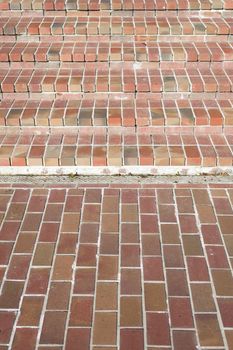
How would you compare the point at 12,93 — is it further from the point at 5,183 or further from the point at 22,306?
the point at 22,306

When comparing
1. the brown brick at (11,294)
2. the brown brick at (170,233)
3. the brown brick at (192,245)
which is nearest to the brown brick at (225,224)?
the brown brick at (192,245)

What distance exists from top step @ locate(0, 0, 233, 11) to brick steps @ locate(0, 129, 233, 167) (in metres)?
1.86

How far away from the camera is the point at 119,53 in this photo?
416 cm

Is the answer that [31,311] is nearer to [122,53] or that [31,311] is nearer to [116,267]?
[116,267]

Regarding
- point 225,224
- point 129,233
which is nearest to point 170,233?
point 129,233

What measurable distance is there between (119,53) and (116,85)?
46 centimetres

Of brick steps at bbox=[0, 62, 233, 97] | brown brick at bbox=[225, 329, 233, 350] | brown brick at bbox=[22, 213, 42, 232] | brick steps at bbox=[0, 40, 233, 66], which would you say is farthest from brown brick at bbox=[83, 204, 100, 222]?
brick steps at bbox=[0, 40, 233, 66]

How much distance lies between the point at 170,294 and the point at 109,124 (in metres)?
1.75

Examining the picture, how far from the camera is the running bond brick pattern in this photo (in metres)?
2.12

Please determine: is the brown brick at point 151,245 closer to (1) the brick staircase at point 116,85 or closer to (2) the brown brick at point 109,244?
(2) the brown brick at point 109,244

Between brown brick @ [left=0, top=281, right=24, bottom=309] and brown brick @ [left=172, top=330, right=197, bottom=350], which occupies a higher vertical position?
brown brick @ [left=172, top=330, right=197, bottom=350]

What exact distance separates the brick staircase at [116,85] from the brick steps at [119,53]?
→ 1cm

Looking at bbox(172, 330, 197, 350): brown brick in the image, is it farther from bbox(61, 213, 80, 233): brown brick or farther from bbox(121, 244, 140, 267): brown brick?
bbox(61, 213, 80, 233): brown brick

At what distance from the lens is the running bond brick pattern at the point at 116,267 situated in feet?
6.96
